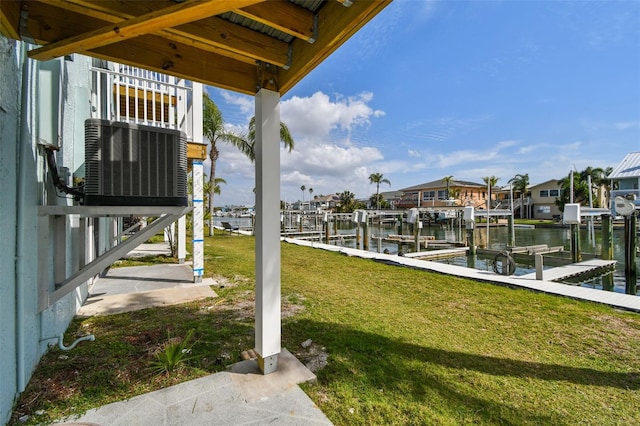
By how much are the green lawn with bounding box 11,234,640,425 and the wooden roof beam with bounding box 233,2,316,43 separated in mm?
2706

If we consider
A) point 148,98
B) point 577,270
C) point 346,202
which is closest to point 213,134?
point 148,98

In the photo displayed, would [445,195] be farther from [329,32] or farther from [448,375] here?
[329,32]

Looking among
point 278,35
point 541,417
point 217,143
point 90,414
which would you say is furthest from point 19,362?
point 217,143

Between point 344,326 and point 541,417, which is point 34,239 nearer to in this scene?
point 344,326

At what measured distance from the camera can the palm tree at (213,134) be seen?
1608cm

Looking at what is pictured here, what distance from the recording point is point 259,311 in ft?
8.45

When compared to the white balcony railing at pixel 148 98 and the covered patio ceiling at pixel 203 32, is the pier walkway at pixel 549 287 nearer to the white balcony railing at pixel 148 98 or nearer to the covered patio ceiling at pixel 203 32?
the covered patio ceiling at pixel 203 32

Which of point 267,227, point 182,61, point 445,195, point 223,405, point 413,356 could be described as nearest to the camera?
point 223,405

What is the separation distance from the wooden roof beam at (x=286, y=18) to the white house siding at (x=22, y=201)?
60.1 inches

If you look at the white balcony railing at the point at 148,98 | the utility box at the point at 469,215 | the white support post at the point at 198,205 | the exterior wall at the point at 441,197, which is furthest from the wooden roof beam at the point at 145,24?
the exterior wall at the point at 441,197

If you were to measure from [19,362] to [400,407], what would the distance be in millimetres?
2776

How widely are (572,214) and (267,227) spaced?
12.1 m

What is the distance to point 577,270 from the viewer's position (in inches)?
332

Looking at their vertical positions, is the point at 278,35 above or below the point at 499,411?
above
